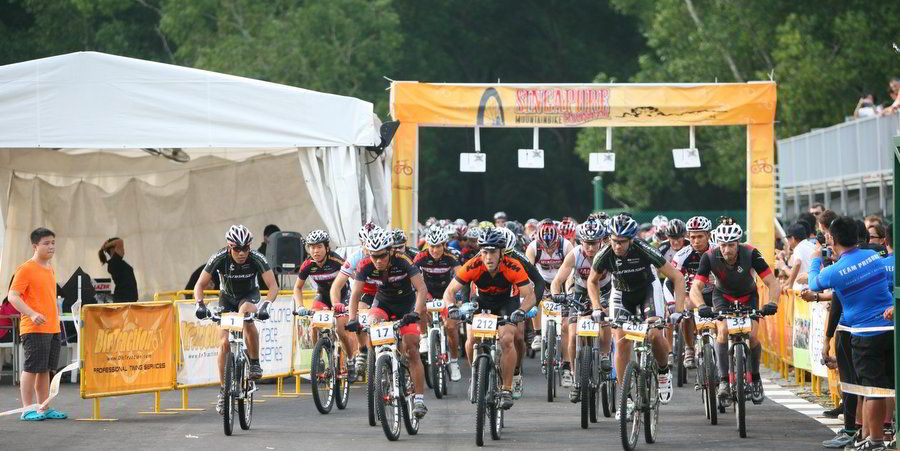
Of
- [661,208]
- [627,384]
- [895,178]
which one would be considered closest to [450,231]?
[627,384]

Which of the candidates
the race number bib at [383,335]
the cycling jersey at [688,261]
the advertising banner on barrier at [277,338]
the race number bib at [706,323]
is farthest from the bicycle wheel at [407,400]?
the cycling jersey at [688,261]

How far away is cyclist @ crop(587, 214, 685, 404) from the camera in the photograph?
13.9 meters

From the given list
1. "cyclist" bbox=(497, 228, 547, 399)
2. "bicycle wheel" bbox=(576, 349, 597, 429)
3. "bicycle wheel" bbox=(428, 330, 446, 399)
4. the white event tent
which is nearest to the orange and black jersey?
"cyclist" bbox=(497, 228, 547, 399)

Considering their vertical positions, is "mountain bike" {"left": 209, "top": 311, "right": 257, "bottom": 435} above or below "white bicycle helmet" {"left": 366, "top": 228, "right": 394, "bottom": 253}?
below

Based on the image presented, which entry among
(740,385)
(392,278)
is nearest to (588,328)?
(740,385)

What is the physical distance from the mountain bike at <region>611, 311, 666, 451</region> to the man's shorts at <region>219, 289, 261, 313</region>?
3650mm

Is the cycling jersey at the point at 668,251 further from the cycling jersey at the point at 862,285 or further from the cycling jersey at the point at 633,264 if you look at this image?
the cycling jersey at the point at 862,285

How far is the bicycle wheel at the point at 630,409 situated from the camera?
12.6 meters

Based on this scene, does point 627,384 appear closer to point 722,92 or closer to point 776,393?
point 776,393

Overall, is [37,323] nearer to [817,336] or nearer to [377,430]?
[377,430]

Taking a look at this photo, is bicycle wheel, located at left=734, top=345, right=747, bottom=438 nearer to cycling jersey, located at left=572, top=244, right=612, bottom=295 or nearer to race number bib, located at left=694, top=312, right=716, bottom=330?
race number bib, located at left=694, top=312, right=716, bottom=330

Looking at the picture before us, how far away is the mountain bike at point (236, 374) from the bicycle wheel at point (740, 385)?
4.45m

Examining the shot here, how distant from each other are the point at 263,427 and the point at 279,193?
39.6 ft

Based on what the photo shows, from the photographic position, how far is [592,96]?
82.8 feet
